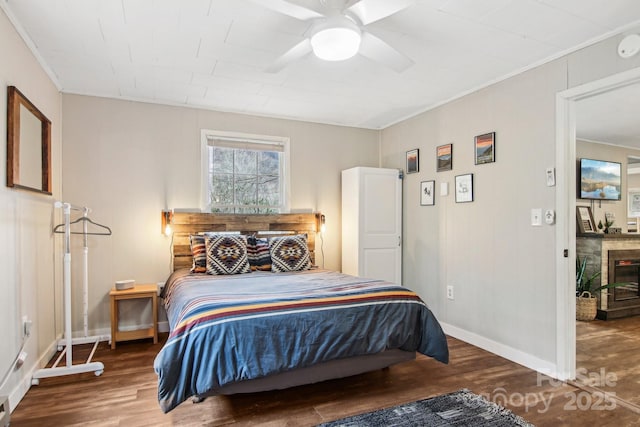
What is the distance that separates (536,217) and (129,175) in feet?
12.5

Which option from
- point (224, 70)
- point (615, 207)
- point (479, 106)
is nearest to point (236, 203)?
point (224, 70)

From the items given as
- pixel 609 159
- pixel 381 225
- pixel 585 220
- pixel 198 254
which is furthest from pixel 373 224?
pixel 609 159

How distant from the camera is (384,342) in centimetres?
255

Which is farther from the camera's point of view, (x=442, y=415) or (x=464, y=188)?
(x=464, y=188)

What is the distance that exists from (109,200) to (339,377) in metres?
2.87

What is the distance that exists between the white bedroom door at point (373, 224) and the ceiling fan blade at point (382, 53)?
2022 millimetres

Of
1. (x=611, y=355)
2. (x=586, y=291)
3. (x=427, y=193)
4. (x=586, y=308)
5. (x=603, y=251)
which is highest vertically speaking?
(x=427, y=193)

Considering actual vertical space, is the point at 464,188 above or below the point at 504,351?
above

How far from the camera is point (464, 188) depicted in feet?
12.1

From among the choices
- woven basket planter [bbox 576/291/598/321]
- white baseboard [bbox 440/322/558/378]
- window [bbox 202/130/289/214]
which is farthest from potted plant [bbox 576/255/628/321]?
window [bbox 202/130/289/214]

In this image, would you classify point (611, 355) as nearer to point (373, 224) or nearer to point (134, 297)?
point (373, 224)

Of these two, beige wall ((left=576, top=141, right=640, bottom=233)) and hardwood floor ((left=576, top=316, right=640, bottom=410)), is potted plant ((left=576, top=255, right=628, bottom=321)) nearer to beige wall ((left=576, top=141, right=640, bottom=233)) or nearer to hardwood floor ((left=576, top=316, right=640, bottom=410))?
hardwood floor ((left=576, top=316, right=640, bottom=410))

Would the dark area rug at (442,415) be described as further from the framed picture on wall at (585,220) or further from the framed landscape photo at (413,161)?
the framed picture on wall at (585,220)

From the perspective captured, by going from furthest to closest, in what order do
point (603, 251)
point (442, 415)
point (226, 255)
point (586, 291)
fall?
point (603, 251)
point (586, 291)
point (226, 255)
point (442, 415)
